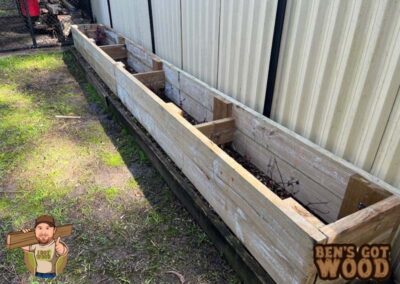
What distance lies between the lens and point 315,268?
1.56m

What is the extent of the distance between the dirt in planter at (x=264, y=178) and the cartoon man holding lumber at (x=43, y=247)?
158cm

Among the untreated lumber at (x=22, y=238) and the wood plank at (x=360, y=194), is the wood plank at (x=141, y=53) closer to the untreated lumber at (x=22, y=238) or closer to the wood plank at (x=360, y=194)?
the untreated lumber at (x=22, y=238)

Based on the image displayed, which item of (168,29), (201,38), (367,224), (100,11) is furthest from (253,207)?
(100,11)

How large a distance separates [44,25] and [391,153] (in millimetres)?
9776

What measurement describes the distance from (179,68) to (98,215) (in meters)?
2.08

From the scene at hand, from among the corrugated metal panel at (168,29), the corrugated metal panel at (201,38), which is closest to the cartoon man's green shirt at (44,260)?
the corrugated metal panel at (201,38)

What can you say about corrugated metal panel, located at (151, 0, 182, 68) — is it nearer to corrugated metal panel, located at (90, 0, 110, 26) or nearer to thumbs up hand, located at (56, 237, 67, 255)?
thumbs up hand, located at (56, 237, 67, 255)

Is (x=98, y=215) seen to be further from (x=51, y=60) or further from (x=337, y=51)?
(x=51, y=60)

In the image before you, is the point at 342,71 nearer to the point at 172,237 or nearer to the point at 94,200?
the point at 172,237

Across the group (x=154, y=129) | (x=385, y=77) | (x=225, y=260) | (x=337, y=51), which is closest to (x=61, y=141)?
(x=154, y=129)

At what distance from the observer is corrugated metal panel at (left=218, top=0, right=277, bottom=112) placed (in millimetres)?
2572

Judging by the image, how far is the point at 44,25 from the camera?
923 cm

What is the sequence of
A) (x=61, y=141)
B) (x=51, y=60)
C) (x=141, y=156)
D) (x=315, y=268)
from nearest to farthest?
(x=315, y=268)
(x=141, y=156)
(x=61, y=141)
(x=51, y=60)

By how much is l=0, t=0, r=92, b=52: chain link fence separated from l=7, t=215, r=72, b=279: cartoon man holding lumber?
21.2 ft
